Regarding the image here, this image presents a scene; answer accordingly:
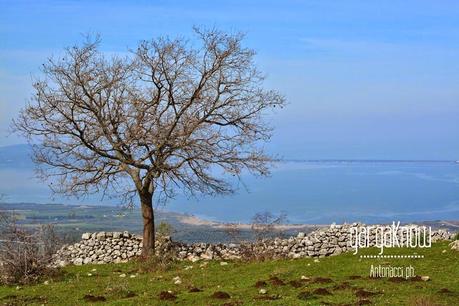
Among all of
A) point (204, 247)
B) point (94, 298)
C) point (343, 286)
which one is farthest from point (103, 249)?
point (343, 286)

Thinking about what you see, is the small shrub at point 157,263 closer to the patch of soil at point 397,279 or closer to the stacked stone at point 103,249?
the stacked stone at point 103,249

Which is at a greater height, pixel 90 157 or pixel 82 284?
pixel 90 157

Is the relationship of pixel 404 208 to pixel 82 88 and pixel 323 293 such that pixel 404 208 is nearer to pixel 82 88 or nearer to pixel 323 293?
pixel 82 88

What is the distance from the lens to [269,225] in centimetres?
3023

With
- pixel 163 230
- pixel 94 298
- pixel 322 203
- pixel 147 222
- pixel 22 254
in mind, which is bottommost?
pixel 94 298

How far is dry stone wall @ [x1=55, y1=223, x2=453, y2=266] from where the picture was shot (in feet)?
98.8

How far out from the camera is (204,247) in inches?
1268

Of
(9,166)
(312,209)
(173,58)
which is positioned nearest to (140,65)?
(173,58)

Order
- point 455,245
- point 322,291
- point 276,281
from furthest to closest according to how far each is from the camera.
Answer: point 455,245 < point 276,281 < point 322,291

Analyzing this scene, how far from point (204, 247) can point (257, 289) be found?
13910 millimetres

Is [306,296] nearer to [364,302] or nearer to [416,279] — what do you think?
[364,302]

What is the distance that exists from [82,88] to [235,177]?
7390 mm

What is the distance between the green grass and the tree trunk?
4.33m

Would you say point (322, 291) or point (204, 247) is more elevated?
point (204, 247)
